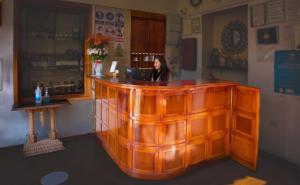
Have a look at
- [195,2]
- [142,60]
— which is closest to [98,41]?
[142,60]

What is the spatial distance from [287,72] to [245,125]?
1080 mm

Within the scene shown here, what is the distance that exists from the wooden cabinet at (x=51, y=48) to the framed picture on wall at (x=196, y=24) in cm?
230

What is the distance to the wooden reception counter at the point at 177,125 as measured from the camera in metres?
2.89

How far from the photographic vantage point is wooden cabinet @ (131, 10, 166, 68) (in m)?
5.14

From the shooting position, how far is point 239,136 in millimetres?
3432

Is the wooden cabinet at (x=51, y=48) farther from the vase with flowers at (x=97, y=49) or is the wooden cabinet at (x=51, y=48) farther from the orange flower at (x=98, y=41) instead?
the orange flower at (x=98, y=41)

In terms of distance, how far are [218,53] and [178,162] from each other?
297 centimetres

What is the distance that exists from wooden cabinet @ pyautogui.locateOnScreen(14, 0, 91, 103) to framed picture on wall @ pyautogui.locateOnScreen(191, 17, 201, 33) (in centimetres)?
230

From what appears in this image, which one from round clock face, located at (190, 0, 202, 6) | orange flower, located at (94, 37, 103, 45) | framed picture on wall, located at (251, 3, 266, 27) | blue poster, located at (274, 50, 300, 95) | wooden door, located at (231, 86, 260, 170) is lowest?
wooden door, located at (231, 86, 260, 170)

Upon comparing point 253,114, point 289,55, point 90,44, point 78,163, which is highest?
point 90,44

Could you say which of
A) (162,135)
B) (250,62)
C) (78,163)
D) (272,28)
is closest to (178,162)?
(162,135)

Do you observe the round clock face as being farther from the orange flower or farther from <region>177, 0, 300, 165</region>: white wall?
the orange flower

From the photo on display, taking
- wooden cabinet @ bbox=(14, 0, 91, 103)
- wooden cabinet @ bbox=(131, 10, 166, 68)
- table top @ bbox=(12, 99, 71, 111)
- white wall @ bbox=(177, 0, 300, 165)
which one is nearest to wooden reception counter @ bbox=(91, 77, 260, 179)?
white wall @ bbox=(177, 0, 300, 165)

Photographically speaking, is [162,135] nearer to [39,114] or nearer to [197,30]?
[39,114]
